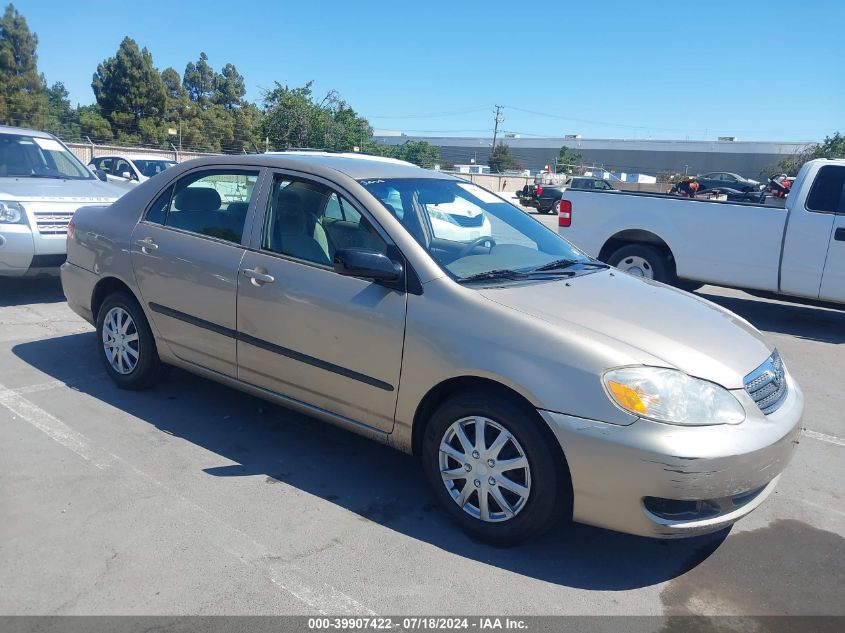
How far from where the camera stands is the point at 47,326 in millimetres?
6680

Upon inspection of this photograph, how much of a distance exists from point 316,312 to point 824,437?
3579mm

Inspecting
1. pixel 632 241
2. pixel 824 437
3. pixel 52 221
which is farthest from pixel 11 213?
pixel 824 437

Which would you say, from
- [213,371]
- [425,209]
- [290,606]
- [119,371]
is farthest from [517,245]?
[119,371]

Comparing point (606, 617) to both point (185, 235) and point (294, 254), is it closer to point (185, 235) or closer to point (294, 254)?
point (294, 254)

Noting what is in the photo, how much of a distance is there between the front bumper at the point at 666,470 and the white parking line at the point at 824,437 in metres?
2.04

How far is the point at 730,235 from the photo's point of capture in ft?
26.6

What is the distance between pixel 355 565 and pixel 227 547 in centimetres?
59

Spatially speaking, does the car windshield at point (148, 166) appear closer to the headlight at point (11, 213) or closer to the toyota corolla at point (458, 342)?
the headlight at point (11, 213)

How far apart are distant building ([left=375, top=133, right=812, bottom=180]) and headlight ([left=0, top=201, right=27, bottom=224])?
61.5 meters

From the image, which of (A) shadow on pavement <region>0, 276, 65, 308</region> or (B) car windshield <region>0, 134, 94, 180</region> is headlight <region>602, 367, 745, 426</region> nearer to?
(A) shadow on pavement <region>0, 276, 65, 308</region>

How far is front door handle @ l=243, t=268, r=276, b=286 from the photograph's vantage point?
3.98 meters

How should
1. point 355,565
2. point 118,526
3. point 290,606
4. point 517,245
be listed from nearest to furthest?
point 290,606
point 355,565
point 118,526
point 517,245

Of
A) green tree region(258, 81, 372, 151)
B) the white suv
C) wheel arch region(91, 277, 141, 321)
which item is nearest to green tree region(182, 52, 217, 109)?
green tree region(258, 81, 372, 151)

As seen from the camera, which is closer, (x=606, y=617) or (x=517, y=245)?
(x=606, y=617)
